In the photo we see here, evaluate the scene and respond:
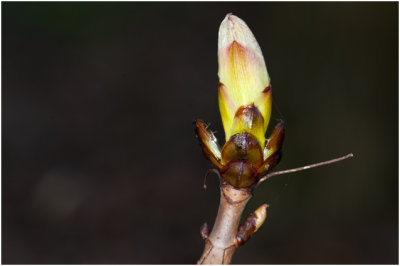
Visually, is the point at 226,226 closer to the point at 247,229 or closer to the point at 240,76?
the point at 247,229

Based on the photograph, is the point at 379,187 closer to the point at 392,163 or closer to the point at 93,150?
the point at 392,163

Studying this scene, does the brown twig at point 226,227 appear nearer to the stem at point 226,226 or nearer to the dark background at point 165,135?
the stem at point 226,226

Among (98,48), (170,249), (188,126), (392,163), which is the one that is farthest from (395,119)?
(98,48)

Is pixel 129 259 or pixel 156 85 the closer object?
pixel 129 259

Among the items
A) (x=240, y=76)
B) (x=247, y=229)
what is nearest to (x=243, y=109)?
(x=240, y=76)

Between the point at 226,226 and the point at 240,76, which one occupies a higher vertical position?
the point at 240,76

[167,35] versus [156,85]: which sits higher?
[167,35]

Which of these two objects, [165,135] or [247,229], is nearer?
[247,229]

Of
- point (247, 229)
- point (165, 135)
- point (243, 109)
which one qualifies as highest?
point (243, 109)
